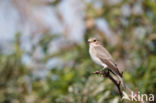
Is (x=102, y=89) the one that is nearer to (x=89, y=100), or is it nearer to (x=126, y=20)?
(x=89, y=100)

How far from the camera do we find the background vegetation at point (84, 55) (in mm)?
5605

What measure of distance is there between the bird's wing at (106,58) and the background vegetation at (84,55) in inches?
22.7

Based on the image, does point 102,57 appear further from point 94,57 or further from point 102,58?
Answer: point 94,57

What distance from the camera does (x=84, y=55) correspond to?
6195 millimetres

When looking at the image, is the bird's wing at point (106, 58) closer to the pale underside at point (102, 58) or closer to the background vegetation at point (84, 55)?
the pale underside at point (102, 58)

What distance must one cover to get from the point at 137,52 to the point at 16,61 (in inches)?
67.6

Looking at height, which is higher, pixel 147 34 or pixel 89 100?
pixel 147 34

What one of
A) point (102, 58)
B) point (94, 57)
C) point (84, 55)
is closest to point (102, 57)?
point (102, 58)

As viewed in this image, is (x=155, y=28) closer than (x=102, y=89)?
No

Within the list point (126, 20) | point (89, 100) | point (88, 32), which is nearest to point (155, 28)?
point (126, 20)

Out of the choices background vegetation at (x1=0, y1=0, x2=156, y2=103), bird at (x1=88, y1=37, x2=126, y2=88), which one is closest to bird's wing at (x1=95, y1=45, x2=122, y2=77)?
bird at (x1=88, y1=37, x2=126, y2=88)

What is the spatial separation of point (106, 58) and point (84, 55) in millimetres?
1891

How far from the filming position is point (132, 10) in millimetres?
6645

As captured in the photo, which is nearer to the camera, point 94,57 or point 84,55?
point 94,57
